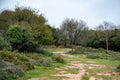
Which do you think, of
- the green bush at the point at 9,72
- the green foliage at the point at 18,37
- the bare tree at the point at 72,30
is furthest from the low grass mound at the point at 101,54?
the green bush at the point at 9,72

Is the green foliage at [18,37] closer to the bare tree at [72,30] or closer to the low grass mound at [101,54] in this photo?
the low grass mound at [101,54]

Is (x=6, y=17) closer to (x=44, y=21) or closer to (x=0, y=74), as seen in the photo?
(x=44, y=21)

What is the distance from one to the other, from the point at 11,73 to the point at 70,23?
120ft

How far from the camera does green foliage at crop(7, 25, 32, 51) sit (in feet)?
102

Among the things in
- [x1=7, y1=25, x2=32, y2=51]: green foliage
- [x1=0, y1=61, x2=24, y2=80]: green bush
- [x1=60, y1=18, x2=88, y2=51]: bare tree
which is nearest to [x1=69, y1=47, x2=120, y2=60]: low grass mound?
[x1=60, y1=18, x2=88, y2=51]: bare tree

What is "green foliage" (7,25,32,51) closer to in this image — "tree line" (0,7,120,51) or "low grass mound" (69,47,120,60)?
"tree line" (0,7,120,51)

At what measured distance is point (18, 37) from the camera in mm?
31125

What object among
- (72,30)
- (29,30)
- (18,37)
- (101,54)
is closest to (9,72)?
(18,37)

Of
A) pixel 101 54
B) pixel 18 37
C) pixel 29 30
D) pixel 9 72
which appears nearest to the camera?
pixel 9 72

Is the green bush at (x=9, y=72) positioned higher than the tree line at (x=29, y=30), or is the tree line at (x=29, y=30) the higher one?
the tree line at (x=29, y=30)

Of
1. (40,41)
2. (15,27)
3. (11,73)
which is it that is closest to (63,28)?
(40,41)

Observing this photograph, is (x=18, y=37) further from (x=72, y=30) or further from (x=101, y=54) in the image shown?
(x=72, y=30)

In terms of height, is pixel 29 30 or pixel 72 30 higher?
pixel 72 30

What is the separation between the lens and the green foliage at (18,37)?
31.0m
